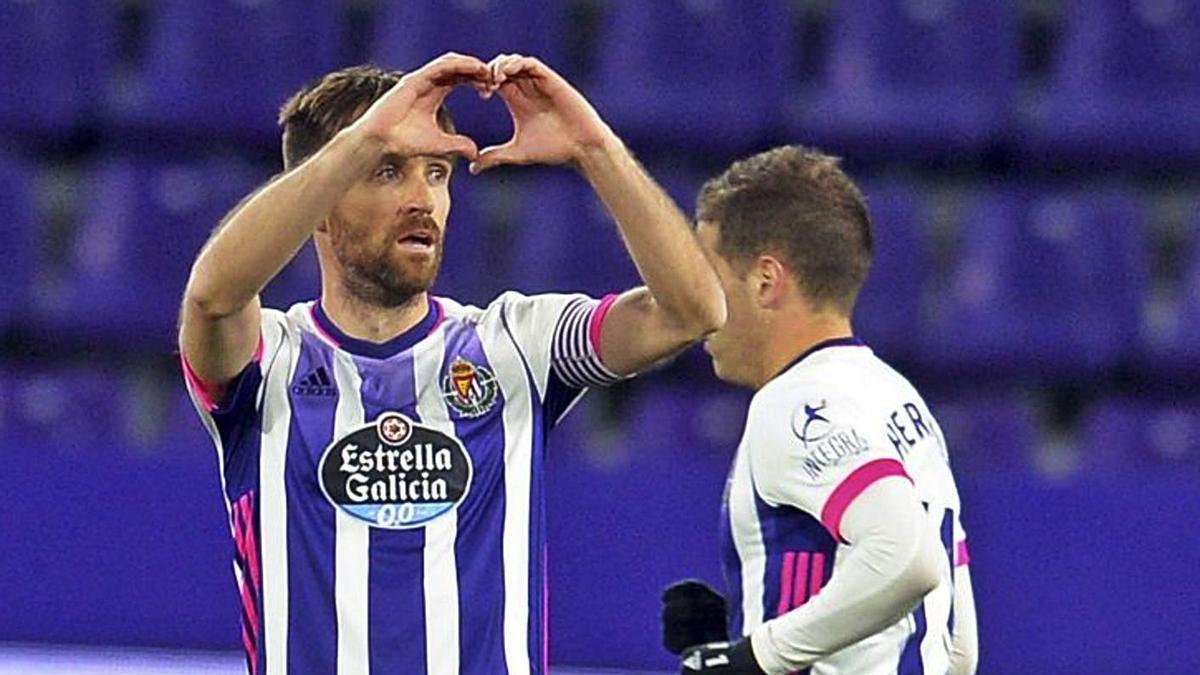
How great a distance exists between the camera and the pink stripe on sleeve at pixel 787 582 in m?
3.38

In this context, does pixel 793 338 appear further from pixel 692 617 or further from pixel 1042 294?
pixel 1042 294

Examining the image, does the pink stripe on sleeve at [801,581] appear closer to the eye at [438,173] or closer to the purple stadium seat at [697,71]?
the eye at [438,173]

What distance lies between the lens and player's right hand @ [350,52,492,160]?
8.93 ft

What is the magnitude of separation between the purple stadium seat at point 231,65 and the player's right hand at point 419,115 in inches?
250

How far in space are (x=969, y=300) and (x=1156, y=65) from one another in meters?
1.14

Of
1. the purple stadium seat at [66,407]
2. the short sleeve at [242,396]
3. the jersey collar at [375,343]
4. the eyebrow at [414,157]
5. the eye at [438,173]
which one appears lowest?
the purple stadium seat at [66,407]

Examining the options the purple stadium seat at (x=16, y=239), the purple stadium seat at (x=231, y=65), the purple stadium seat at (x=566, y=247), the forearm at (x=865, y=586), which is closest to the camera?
the forearm at (x=865, y=586)

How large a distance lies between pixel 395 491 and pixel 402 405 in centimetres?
11

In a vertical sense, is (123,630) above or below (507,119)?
below

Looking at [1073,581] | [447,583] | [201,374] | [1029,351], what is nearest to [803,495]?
[447,583]

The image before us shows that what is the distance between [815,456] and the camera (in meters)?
3.32

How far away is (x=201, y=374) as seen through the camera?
295cm

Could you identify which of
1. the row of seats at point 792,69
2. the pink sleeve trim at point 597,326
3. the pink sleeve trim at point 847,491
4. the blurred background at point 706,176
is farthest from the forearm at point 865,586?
the row of seats at point 792,69

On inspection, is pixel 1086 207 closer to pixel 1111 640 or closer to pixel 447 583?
pixel 1111 640
